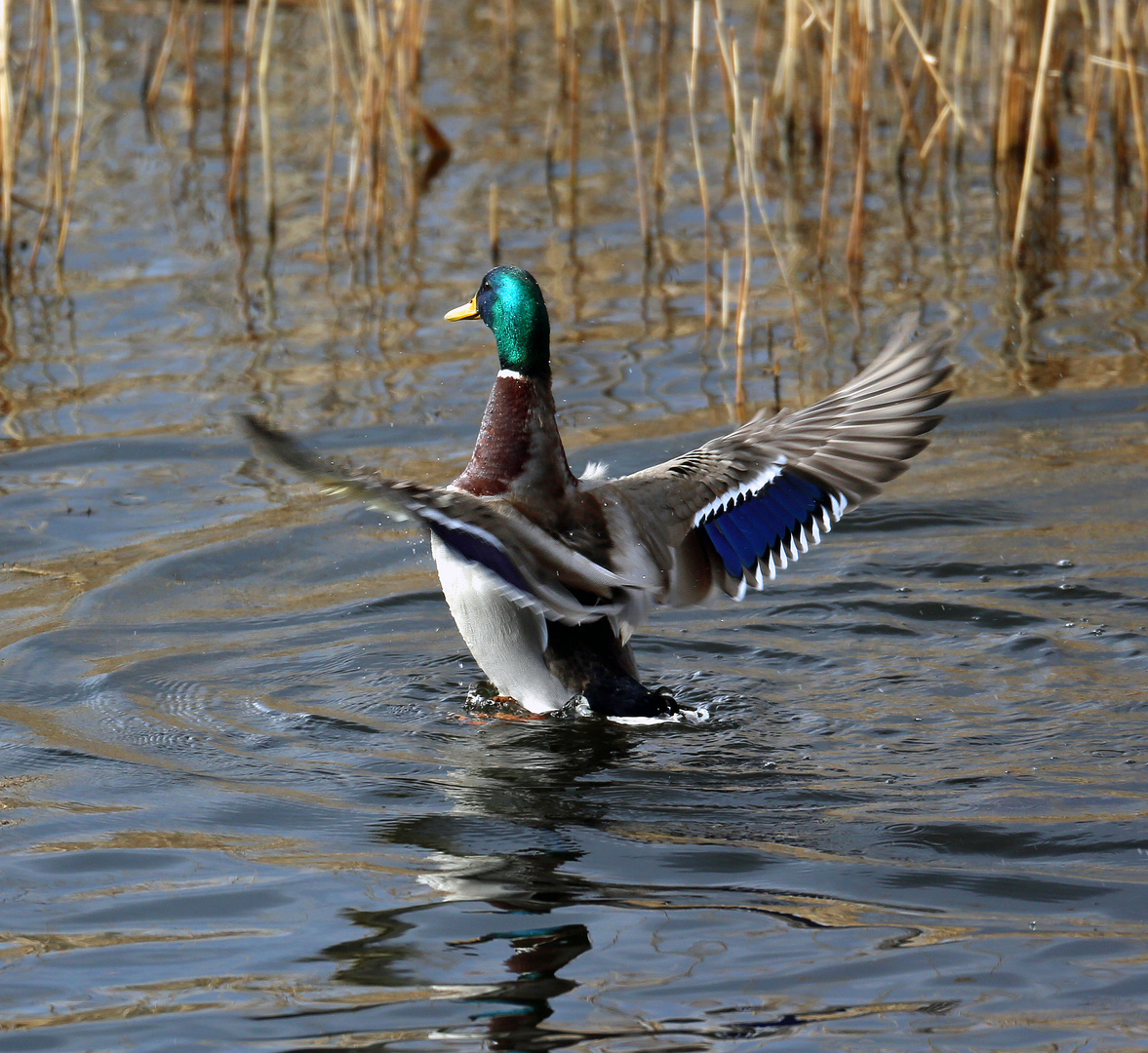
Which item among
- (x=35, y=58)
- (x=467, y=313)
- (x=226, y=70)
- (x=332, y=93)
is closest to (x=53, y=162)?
(x=35, y=58)

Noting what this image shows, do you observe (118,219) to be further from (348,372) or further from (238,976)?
(238,976)

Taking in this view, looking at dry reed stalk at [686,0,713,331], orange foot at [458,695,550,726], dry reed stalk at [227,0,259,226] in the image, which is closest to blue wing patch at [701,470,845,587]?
orange foot at [458,695,550,726]

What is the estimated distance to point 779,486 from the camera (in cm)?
504

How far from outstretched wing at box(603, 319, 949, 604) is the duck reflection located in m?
0.66

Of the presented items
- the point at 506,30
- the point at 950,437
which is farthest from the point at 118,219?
the point at 950,437

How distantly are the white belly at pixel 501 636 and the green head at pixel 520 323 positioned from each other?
592 mm

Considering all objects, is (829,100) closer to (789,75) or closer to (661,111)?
(661,111)

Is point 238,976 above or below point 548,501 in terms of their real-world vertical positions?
below

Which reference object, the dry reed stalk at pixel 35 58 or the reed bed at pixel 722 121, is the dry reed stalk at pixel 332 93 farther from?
the dry reed stalk at pixel 35 58

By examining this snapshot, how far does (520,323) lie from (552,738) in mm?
1185

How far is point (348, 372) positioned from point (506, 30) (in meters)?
5.44

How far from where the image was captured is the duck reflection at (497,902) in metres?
3.21

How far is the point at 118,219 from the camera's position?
966cm

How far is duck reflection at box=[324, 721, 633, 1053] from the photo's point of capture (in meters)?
3.21
